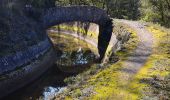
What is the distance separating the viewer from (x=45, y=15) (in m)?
86.1

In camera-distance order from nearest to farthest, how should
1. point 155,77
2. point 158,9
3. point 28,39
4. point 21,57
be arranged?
1. point 155,77
2. point 21,57
3. point 28,39
4. point 158,9

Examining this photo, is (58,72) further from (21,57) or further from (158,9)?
(158,9)

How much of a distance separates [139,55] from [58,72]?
22622 millimetres

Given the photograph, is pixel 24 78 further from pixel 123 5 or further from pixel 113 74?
pixel 123 5

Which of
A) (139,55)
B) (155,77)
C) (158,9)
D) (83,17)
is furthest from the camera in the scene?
(83,17)

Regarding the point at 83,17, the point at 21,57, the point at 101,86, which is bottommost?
the point at 21,57

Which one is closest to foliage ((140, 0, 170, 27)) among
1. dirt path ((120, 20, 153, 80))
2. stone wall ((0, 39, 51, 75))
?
dirt path ((120, 20, 153, 80))

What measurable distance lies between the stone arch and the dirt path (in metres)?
18.2

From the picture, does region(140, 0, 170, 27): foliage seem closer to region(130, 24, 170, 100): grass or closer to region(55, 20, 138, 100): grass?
region(130, 24, 170, 100): grass

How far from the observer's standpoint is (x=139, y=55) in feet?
167

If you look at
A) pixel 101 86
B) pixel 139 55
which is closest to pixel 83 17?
pixel 139 55

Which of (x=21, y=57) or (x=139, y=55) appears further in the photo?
(x=21, y=57)

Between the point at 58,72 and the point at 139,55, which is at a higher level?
the point at 139,55

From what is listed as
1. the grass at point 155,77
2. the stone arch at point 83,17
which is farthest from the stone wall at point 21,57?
the grass at point 155,77
